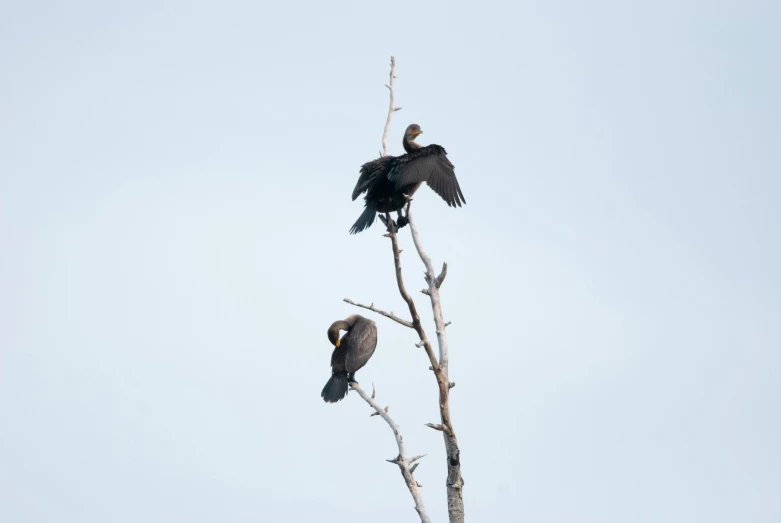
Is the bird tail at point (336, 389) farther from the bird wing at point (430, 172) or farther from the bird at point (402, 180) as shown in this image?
the bird wing at point (430, 172)

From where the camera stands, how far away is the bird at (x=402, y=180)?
9578mm

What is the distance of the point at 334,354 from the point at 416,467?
8.12 ft

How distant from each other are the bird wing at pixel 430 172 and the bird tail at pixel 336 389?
2.21 meters

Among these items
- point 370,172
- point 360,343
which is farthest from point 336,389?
point 370,172

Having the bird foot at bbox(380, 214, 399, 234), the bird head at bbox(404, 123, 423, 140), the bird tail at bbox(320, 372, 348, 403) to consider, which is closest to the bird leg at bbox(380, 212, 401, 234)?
the bird foot at bbox(380, 214, 399, 234)

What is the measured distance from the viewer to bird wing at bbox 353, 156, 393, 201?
973cm

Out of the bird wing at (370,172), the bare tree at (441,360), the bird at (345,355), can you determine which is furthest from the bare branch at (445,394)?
the bird at (345,355)

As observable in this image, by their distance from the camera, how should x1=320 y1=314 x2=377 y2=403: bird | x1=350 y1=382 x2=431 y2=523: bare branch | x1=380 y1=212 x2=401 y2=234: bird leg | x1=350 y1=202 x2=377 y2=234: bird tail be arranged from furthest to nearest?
x1=320 y1=314 x2=377 y2=403: bird, x1=350 y1=202 x2=377 y2=234: bird tail, x1=380 y1=212 x2=401 y2=234: bird leg, x1=350 y1=382 x2=431 y2=523: bare branch

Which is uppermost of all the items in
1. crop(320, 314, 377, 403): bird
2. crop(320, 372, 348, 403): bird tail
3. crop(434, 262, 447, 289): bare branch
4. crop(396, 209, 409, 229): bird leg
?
crop(396, 209, 409, 229): bird leg

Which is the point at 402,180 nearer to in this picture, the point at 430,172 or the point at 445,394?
the point at 430,172

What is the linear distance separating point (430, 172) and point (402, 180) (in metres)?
0.34

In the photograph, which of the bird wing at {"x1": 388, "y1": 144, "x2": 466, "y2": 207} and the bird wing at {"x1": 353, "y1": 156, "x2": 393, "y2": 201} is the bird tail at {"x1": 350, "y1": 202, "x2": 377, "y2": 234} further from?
the bird wing at {"x1": 388, "y1": 144, "x2": 466, "y2": 207}

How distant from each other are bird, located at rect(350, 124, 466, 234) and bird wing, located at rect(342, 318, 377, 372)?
4.15 feet

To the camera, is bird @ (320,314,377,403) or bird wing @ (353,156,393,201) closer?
bird wing @ (353,156,393,201)
